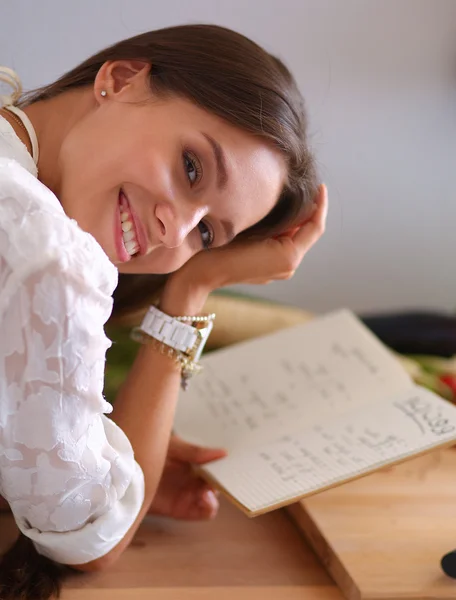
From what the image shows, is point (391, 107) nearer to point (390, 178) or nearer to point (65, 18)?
point (390, 178)

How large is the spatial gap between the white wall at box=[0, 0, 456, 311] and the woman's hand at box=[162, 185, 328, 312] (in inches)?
15.0

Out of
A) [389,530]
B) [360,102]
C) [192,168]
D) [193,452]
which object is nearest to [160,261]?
[192,168]

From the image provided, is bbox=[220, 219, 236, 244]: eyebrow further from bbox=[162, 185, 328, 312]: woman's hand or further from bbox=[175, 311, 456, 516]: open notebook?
bbox=[175, 311, 456, 516]: open notebook

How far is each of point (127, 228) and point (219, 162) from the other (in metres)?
0.12

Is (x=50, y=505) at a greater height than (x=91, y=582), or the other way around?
(x=50, y=505)

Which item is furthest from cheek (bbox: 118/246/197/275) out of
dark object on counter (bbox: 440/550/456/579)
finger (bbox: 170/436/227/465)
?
dark object on counter (bbox: 440/550/456/579)

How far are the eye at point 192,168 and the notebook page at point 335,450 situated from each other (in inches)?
12.9

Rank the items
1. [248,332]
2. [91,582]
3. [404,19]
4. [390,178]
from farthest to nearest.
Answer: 1. [390,178]
2. [404,19]
3. [248,332]
4. [91,582]

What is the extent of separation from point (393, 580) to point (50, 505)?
1.13 feet

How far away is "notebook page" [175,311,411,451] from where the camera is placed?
967mm

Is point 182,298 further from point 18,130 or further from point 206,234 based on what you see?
point 18,130

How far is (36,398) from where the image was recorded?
567 millimetres

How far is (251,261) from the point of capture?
3.22 feet

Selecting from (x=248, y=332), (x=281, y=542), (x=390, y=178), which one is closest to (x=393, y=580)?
(x=281, y=542)
